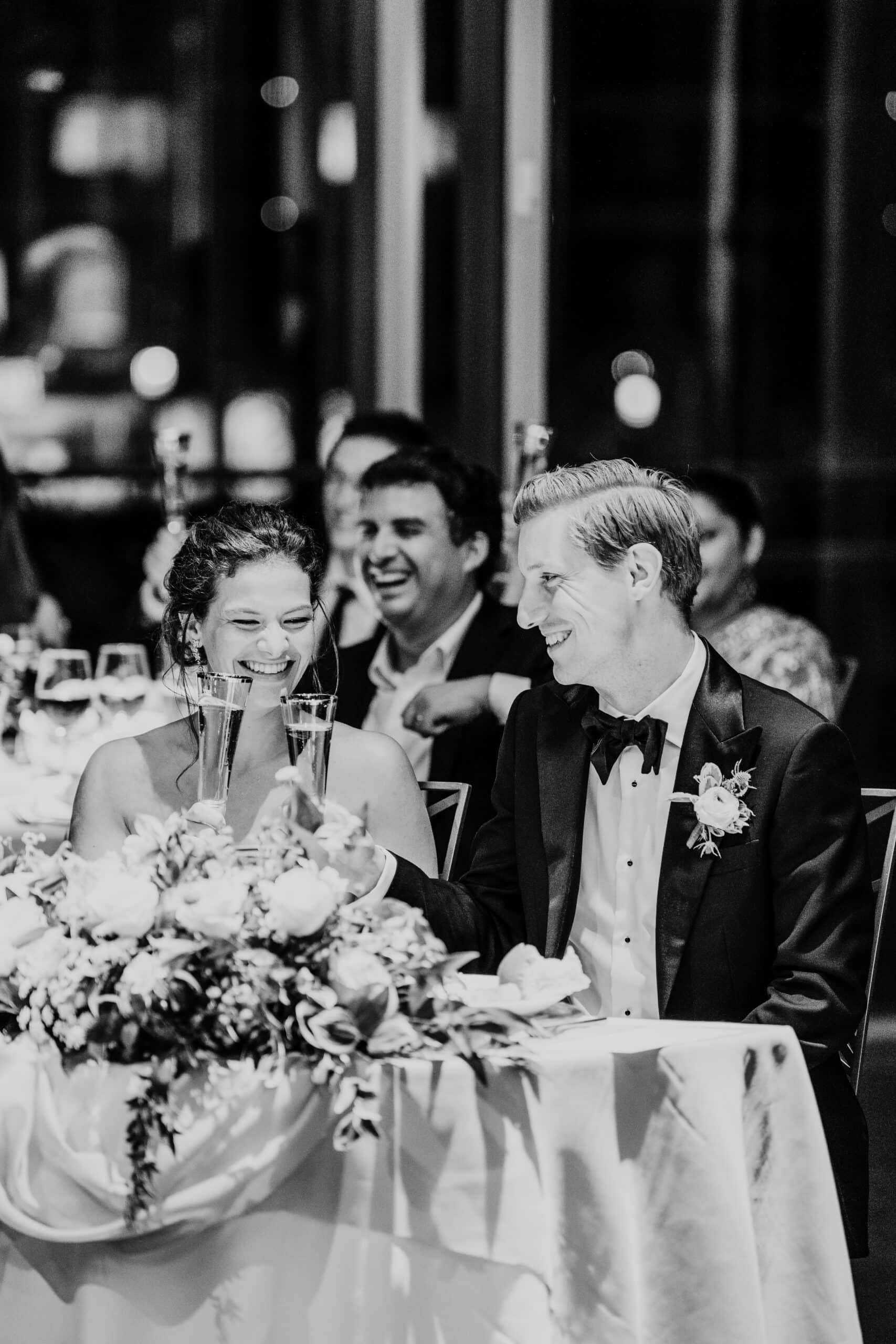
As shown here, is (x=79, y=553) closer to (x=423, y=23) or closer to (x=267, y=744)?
(x=423, y=23)

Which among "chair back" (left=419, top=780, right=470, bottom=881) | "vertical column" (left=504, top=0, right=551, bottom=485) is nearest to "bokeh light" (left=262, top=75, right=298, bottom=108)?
"vertical column" (left=504, top=0, right=551, bottom=485)

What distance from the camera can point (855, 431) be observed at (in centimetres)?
1144

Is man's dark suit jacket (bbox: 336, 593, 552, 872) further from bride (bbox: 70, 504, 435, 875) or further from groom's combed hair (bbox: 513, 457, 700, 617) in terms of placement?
groom's combed hair (bbox: 513, 457, 700, 617)

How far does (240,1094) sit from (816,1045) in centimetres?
85

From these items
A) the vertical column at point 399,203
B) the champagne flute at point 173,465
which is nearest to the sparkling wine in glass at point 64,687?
the champagne flute at point 173,465

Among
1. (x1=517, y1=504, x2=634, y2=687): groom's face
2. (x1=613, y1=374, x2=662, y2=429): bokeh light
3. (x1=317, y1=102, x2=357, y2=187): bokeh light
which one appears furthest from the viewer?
(x1=613, y1=374, x2=662, y2=429): bokeh light

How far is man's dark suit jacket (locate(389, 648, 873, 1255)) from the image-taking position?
94.5 inches

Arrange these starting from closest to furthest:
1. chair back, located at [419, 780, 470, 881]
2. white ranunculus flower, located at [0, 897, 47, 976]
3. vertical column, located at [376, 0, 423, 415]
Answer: white ranunculus flower, located at [0, 897, 47, 976] < chair back, located at [419, 780, 470, 881] < vertical column, located at [376, 0, 423, 415]

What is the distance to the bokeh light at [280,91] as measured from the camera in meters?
10.1

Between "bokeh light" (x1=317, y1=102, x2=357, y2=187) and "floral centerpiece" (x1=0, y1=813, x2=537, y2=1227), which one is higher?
"bokeh light" (x1=317, y1=102, x2=357, y2=187)

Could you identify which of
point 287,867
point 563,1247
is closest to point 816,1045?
point 563,1247

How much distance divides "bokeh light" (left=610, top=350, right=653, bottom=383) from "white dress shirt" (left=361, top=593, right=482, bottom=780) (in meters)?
6.93

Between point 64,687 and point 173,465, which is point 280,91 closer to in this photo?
point 173,465

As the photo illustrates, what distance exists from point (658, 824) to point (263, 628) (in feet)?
2.22
